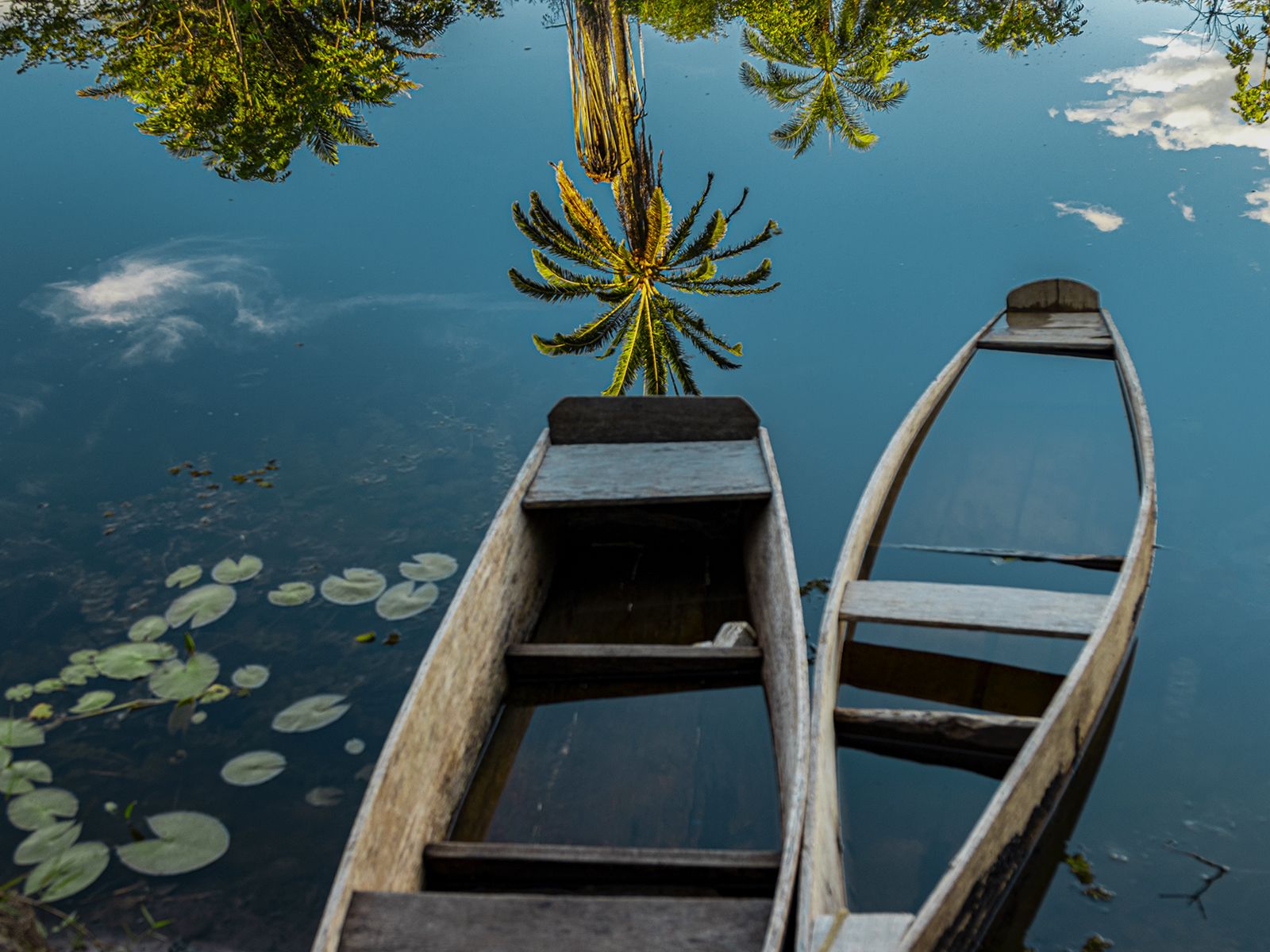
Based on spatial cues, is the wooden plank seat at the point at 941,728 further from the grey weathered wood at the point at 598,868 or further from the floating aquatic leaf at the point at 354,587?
the floating aquatic leaf at the point at 354,587

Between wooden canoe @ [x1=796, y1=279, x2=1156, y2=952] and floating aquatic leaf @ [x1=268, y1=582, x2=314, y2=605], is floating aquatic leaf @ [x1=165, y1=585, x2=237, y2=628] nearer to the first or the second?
floating aquatic leaf @ [x1=268, y1=582, x2=314, y2=605]

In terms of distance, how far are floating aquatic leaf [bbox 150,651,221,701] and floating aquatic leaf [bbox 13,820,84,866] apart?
992 millimetres

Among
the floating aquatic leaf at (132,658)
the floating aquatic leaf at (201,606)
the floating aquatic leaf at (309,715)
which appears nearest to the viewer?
the floating aquatic leaf at (309,715)

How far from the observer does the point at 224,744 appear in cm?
562

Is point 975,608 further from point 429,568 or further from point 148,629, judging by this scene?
point 148,629

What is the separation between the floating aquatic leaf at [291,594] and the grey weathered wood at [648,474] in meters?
1.85

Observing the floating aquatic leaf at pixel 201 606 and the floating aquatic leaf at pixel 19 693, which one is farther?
the floating aquatic leaf at pixel 201 606

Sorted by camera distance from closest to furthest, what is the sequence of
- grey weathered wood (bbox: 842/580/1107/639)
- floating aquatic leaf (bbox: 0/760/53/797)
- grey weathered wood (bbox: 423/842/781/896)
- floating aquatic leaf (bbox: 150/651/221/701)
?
grey weathered wood (bbox: 423/842/781/896)
floating aquatic leaf (bbox: 0/760/53/797)
grey weathered wood (bbox: 842/580/1107/639)
floating aquatic leaf (bbox: 150/651/221/701)

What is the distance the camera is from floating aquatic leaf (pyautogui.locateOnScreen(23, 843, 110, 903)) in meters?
4.59

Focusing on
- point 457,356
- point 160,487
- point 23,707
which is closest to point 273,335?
point 457,356

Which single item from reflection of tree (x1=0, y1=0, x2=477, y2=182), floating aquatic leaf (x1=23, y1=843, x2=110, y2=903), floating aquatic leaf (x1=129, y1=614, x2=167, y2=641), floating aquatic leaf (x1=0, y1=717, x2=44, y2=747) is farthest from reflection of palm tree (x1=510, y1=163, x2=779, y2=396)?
reflection of tree (x1=0, y1=0, x2=477, y2=182)

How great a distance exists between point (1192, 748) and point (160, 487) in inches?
310

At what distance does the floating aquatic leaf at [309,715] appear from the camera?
225 inches

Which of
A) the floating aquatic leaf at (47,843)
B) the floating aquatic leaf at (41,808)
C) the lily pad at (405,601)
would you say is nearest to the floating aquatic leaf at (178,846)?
the floating aquatic leaf at (47,843)
